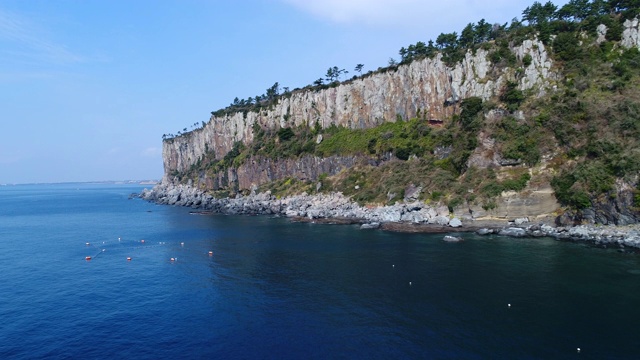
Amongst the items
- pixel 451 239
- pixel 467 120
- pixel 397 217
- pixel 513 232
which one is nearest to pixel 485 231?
pixel 513 232

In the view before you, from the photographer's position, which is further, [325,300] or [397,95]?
[397,95]

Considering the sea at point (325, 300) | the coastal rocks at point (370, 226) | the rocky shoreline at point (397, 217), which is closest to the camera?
the sea at point (325, 300)

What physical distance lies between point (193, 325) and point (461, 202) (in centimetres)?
Answer: 5203

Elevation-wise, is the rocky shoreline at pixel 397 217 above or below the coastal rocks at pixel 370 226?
above

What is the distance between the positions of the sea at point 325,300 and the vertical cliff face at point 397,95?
138 feet

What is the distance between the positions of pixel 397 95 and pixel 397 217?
42.6 m


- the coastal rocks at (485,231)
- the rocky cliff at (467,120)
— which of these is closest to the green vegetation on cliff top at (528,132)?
the rocky cliff at (467,120)

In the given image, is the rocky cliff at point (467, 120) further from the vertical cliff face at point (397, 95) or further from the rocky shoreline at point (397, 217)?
the rocky shoreline at point (397, 217)

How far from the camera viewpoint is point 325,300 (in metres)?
35.3

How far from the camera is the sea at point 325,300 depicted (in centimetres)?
2655

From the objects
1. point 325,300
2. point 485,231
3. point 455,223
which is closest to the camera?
point 325,300

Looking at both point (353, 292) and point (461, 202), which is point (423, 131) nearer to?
point (461, 202)

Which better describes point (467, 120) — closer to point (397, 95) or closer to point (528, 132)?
point (528, 132)

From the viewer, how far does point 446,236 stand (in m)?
58.1
